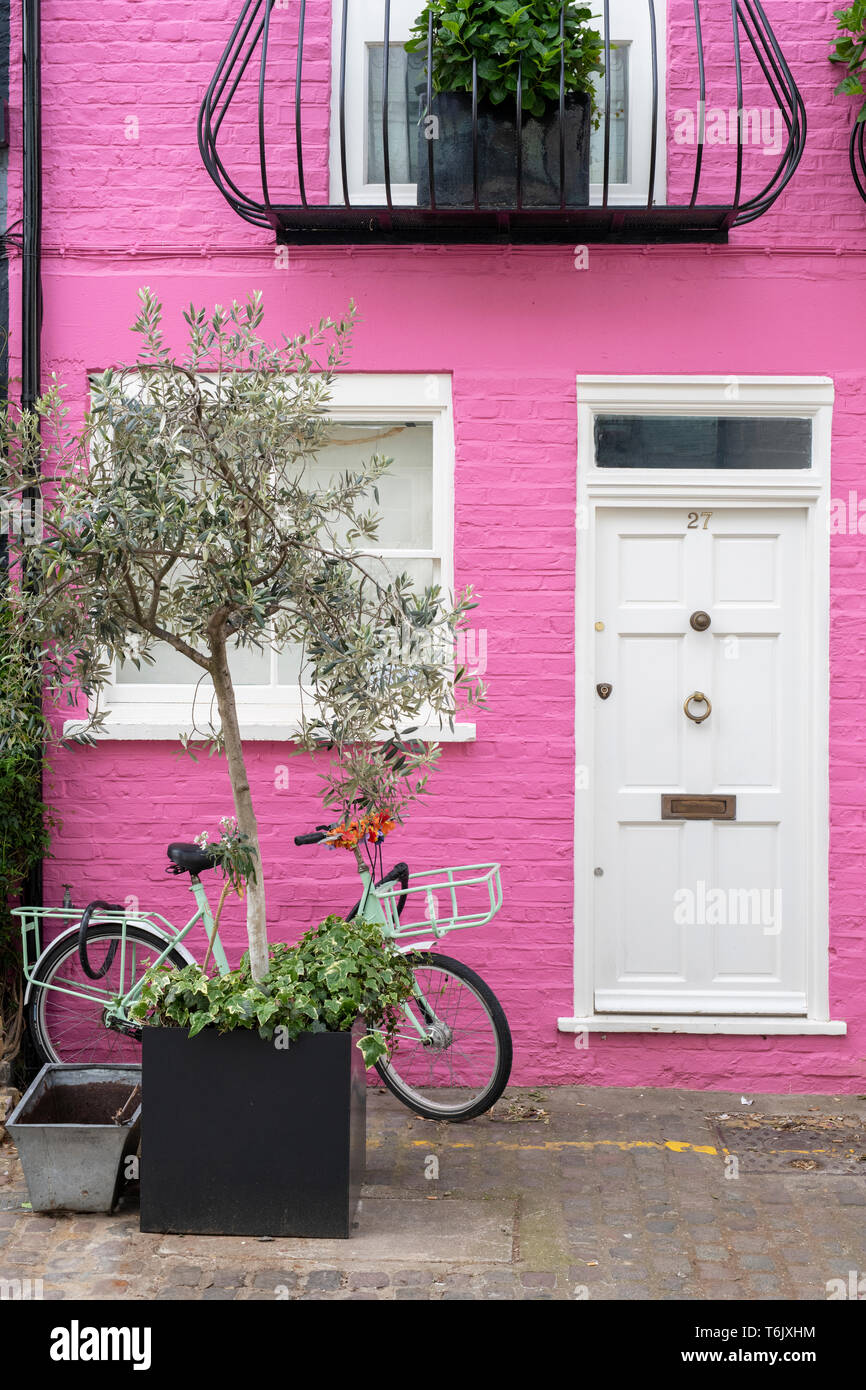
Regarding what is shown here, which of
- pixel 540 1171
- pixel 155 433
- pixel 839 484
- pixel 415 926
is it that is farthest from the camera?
pixel 839 484

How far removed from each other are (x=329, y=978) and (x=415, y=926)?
1016 mm

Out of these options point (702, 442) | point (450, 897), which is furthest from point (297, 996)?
point (702, 442)

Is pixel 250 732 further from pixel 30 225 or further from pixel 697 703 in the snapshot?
pixel 30 225

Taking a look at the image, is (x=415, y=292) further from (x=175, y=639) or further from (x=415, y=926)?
(x=415, y=926)

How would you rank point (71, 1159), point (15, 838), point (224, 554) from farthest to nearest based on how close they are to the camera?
1. point (15, 838)
2. point (71, 1159)
3. point (224, 554)

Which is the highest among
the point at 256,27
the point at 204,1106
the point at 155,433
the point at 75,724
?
the point at 256,27

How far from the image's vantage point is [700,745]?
5777mm

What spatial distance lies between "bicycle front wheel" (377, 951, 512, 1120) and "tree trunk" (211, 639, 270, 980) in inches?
32.0

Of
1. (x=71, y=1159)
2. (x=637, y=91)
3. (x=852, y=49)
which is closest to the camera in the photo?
(x=71, y=1159)

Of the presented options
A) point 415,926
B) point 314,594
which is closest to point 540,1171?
point 415,926

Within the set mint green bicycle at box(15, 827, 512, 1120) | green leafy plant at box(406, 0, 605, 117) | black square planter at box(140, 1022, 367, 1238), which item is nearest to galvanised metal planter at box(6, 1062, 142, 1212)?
black square planter at box(140, 1022, 367, 1238)

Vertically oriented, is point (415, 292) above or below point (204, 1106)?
above

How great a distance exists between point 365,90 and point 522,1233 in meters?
4.74

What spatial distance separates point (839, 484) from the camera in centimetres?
566
